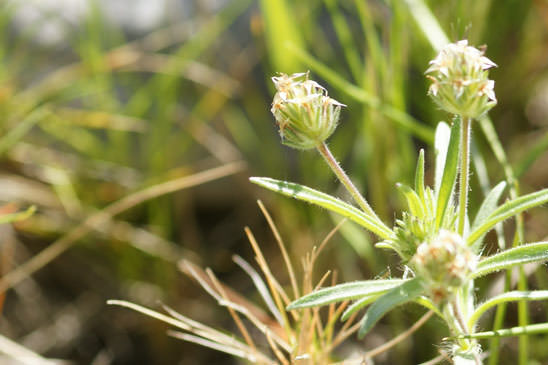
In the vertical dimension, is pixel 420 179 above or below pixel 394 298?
above

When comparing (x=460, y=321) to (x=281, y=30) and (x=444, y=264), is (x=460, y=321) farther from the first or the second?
(x=281, y=30)

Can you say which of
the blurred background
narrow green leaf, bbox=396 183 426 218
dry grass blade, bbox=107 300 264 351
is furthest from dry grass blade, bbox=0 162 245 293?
narrow green leaf, bbox=396 183 426 218

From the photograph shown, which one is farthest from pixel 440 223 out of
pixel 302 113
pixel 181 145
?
pixel 181 145

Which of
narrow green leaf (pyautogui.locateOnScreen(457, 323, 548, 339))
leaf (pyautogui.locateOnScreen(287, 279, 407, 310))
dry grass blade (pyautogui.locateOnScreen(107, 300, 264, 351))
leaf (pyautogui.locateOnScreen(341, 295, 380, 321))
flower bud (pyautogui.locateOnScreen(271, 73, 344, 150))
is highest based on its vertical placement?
flower bud (pyautogui.locateOnScreen(271, 73, 344, 150))

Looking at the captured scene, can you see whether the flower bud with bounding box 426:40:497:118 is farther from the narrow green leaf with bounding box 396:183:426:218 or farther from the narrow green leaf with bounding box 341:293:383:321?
the narrow green leaf with bounding box 341:293:383:321

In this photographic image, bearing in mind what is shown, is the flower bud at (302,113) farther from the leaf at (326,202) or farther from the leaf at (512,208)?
the leaf at (512,208)
